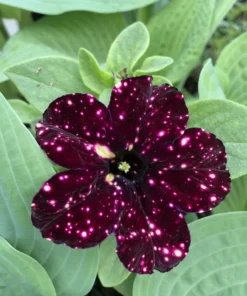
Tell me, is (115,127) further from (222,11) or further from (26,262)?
(222,11)

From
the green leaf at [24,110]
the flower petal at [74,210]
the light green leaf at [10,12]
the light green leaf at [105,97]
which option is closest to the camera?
the flower petal at [74,210]

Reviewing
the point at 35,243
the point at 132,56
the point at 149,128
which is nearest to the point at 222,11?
the point at 132,56

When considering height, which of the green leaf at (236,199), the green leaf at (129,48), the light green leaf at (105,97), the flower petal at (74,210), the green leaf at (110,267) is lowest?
the green leaf at (236,199)

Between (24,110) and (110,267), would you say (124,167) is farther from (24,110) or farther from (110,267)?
(24,110)

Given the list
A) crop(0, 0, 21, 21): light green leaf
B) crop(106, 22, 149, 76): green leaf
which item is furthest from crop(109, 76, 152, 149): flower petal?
crop(0, 0, 21, 21): light green leaf

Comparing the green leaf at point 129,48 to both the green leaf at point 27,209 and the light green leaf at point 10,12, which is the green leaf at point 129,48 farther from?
the light green leaf at point 10,12

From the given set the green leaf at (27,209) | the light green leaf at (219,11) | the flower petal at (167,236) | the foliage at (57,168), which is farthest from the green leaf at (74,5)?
the flower petal at (167,236)

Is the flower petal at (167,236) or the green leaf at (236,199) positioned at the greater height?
→ the flower petal at (167,236)
